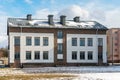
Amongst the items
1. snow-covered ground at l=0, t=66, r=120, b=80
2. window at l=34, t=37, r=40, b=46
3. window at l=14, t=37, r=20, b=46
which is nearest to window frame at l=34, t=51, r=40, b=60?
window at l=34, t=37, r=40, b=46

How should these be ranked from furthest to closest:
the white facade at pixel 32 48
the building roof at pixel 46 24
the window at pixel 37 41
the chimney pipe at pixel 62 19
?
the chimney pipe at pixel 62 19
the window at pixel 37 41
the building roof at pixel 46 24
the white facade at pixel 32 48

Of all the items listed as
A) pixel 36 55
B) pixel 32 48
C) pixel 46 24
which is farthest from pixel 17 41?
pixel 46 24

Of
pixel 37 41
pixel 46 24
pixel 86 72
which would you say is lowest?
pixel 86 72

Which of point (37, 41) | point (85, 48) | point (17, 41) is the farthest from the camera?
point (85, 48)

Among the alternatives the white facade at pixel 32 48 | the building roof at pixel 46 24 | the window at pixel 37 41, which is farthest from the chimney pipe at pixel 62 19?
the window at pixel 37 41

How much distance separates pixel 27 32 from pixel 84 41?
35.8ft

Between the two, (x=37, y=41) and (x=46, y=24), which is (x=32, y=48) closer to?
(x=37, y=41)

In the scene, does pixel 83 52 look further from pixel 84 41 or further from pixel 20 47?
pixel 20 47

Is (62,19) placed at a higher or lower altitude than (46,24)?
higher

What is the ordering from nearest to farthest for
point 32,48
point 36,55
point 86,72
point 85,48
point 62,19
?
point 86,72, point 32,48, point 36,55, point 85,48, point 62,19

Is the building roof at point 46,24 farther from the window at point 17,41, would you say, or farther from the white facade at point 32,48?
the window at point 17,41

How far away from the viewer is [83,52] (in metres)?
63.2

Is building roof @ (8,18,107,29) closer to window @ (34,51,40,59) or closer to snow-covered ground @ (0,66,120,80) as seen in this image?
window @ (34,51,40,59)

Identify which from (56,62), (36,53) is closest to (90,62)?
(56,62)
